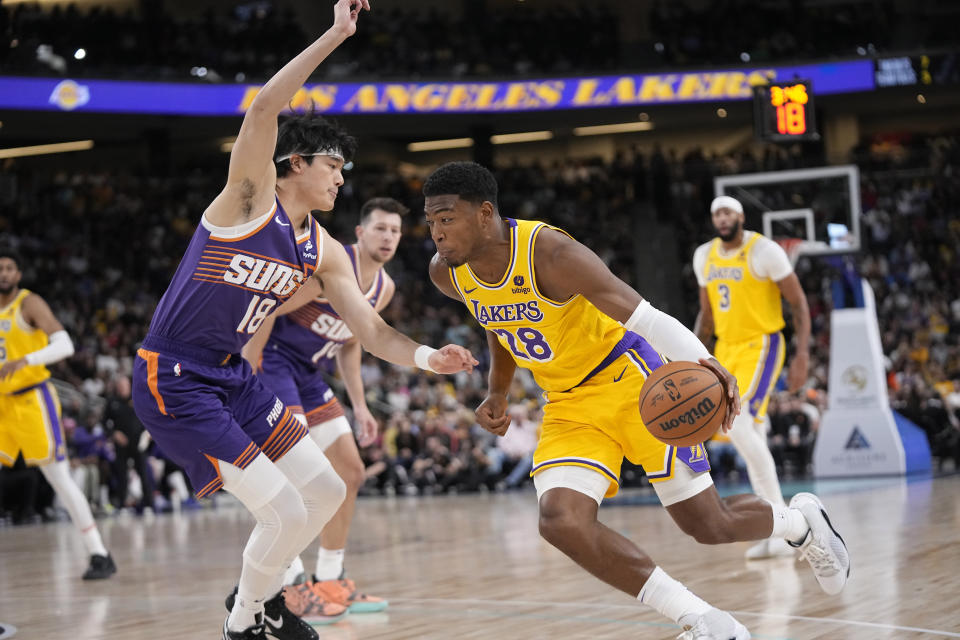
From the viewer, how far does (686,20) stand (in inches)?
992

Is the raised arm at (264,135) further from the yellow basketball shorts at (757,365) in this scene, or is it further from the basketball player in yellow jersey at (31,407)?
the yellow basketball shorts at (757,365)

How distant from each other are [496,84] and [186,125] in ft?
22.1

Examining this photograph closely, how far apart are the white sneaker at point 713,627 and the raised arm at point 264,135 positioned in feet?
7.12

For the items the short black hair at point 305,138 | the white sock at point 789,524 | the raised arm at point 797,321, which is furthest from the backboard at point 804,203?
the short black hair at point 305,138

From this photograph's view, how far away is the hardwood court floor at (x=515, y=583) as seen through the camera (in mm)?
4902

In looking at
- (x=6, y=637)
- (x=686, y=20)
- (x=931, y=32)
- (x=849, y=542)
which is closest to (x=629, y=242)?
(x=686, y=20)

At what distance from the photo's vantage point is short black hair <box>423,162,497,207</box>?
414 centimetres

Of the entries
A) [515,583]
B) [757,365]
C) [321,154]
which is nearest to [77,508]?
[515,583]

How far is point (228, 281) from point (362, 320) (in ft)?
2.07

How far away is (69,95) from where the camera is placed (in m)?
19.8

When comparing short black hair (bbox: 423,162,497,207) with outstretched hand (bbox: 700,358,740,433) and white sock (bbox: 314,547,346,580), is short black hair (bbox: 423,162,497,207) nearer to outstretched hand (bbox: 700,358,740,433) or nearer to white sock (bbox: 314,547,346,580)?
outstretched hand (bbox: 700,358,740,433)

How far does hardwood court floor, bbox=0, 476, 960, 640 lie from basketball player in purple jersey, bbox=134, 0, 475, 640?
2.96 feet

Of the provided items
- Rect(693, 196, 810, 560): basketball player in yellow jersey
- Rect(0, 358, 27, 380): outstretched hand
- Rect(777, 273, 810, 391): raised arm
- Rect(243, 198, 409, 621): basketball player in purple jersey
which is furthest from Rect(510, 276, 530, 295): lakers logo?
Rect(0, 358, 27, 380): outstretched hand

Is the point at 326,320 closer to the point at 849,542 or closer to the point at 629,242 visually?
the point at 849,542
